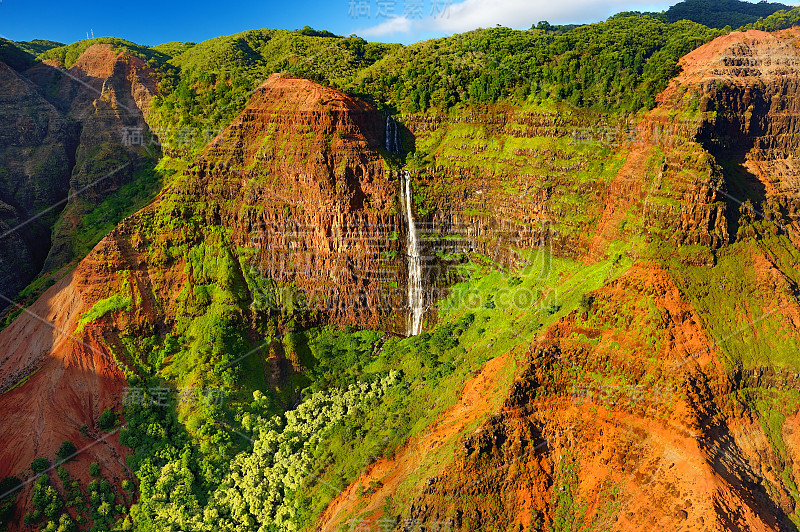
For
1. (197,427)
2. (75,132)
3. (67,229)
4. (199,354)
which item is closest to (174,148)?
(67,229)

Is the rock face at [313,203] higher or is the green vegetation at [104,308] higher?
the rock face at [313,203]

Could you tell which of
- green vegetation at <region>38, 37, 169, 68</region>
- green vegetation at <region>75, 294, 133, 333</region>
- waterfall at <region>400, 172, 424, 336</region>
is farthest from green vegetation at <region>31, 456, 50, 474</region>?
green vegetation at <region>38, 37, 169, 68</region>

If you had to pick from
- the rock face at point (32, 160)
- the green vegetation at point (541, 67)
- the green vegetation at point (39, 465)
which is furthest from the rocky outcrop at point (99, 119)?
the green vegetation at point (541, 67)

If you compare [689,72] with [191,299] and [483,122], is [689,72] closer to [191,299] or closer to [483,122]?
[483,122]

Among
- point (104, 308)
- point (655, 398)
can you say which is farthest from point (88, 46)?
→ point (655, 398)

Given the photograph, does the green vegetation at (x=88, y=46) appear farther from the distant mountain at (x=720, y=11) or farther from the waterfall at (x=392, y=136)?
the distant mountain at (x=720, y=11)

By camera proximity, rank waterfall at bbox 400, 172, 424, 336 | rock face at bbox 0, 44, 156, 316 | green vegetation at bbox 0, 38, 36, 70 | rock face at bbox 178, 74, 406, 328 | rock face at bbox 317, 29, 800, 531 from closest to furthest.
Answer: rock face at bbox 317, 29, 800, 531, rock face at bbox 178, 74, 406, 328, waterfall at bbox 400, 172, 424, 336, rock face at bbox 0, 44, 156, 316, green vegetation at bbox 0, 38, 36, 70

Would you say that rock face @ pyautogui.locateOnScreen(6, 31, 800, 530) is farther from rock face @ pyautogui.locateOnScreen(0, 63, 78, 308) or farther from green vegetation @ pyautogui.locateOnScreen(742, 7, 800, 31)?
green vegetation @ pyautogui.locateOnScreen(742, 7, 800, 31)
